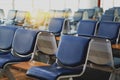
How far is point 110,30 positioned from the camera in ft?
14.5

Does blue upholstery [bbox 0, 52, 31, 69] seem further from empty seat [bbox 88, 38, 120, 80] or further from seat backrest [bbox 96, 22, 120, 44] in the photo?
seat backrest [bbox 96, 22, 120, 44]

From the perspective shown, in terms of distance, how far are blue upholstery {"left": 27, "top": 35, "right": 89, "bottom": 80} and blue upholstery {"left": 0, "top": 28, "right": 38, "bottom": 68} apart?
39 cm

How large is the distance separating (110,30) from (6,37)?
5.56 feet

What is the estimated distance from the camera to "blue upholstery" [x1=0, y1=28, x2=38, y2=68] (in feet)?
11.2

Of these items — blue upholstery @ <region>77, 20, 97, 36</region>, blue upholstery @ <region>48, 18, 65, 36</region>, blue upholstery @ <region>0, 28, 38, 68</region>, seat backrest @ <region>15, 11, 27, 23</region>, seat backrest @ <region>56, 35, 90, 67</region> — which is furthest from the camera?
seat backrest @ <region>15, 11, 27, 23</region>

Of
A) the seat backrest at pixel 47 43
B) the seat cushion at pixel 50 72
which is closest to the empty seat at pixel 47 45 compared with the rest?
the seat backrest at pixel 47 43

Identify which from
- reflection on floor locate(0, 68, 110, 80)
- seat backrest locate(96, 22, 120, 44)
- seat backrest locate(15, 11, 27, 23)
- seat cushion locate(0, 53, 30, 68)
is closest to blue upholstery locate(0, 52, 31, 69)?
seat cushion locate(0, 53, 30, 68)

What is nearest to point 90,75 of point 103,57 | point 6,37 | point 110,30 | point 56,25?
point 110,30

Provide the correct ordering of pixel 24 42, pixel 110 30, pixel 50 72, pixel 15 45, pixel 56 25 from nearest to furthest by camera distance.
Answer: pixel 50 72, pixel 24 42, pixel 15 45, pixel 110 30, pixel 56 25

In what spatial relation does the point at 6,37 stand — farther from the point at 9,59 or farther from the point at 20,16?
the point at 20,16

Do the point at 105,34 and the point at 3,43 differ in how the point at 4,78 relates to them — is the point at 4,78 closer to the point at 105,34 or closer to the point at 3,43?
the point at 3,43

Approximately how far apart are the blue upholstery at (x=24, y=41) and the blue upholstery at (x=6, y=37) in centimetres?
13

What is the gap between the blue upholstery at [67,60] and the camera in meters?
2.93

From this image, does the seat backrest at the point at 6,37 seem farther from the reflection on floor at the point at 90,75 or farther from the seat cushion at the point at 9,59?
the reflection on floor at the point at 90,75
